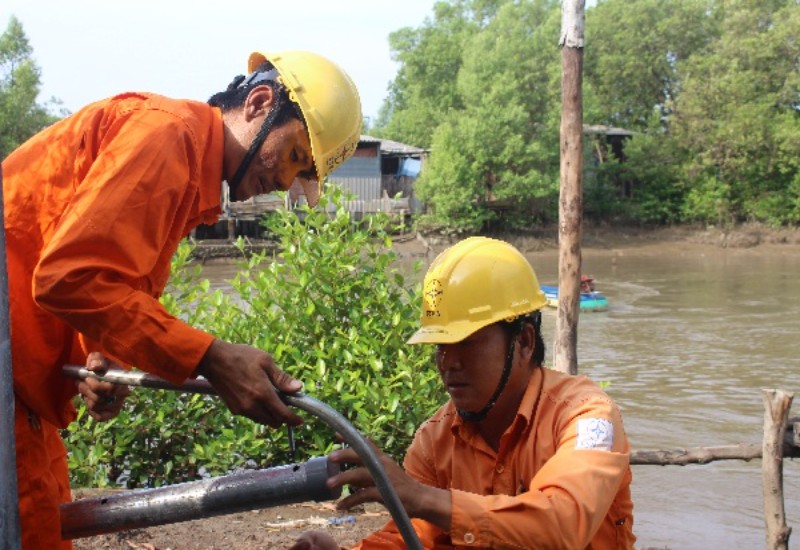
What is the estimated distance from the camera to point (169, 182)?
7.11 ft

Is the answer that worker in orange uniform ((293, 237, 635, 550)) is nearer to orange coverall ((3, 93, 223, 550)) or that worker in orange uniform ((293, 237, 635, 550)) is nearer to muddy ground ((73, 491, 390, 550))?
orange coverall ((3, 93, 223, 550))

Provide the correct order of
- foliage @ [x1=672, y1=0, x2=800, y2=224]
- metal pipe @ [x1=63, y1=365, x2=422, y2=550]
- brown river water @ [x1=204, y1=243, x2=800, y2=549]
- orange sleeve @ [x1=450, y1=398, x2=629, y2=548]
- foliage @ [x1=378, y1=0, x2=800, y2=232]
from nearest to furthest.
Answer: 1. metal pipe @ [x1=63, y1=365, x2=422, y2=550]
2. orange sleeve @ [x1=450, y1=398, x2=629, y2=548]
3. brown river water @ [x1=204, y1=243, x2=800, y2=549]
4. foliage @ [x1=378, y1=0, x2=800, y2=232]
5. foliage @ [x1=672, y1=0, x2=800, y2=224]

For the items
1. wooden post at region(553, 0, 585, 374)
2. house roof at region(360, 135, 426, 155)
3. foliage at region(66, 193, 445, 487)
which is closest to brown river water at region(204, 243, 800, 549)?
wooden post at region(553, 0, 585, 374)

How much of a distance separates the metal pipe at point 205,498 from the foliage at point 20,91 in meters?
37.6

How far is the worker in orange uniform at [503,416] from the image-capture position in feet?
8.07

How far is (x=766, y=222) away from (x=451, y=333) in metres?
41.4

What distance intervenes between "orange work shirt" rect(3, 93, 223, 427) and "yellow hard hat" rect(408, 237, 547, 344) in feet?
2.18

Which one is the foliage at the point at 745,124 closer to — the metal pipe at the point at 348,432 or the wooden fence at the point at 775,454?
the wooden fence at the point at 775,454

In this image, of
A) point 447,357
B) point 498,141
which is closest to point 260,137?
point 447,357

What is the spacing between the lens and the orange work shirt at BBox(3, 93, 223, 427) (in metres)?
2.03

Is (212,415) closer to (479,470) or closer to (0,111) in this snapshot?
(479,470)

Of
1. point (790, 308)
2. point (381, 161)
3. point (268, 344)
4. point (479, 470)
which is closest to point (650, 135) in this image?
point (381, 161)

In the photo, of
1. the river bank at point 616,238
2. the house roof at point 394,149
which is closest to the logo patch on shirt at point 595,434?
the river bank at point 616,238

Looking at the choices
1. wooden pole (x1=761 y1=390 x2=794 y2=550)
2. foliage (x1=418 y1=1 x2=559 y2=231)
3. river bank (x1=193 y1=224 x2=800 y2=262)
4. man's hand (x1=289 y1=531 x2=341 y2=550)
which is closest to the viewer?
man's hand (x1=289 y1=531 x2=341 y2=550)
